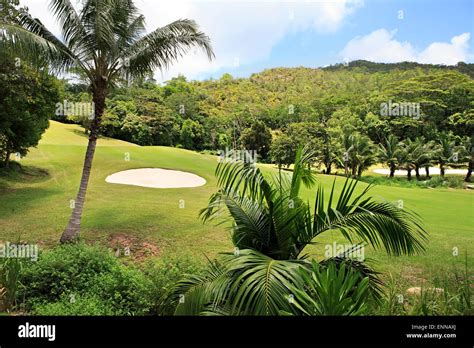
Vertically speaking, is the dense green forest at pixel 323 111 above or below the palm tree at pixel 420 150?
above

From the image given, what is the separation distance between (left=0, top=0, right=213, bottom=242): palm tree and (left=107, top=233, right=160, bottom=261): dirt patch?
482mm

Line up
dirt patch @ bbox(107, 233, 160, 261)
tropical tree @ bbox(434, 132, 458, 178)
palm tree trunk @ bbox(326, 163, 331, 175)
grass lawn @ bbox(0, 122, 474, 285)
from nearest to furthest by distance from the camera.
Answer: dirt patch @ bbox(107, 233, 160, 261) → grass lawn @ bbox(0, 122, 474, 285) → palm tree trunk @ bbox(326, 163, 331, 175) → tropical tree @ bbox(434, 132, 458, 178)

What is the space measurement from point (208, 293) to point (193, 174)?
3.76 meters

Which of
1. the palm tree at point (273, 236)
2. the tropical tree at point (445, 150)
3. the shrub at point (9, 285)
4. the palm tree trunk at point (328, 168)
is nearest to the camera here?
the palm tree at point (273, 236)

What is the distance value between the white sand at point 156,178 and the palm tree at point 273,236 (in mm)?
3063

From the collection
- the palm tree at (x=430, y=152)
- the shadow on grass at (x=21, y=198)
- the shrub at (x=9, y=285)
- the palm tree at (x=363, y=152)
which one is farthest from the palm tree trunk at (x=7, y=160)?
the palm tree at (x=430, y=152)

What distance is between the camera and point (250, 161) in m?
2.57

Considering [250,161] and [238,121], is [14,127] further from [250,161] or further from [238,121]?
[250,161]

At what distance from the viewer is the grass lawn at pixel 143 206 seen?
433 cm

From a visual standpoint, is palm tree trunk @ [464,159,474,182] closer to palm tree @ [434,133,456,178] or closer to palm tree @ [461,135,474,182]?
palm tree @ [461,135,474,182]

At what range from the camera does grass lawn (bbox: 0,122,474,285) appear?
433cm

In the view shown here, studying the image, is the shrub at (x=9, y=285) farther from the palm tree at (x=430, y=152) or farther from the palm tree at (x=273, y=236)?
the palm tree at (x=430, y=152)

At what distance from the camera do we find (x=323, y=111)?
16.6 feet

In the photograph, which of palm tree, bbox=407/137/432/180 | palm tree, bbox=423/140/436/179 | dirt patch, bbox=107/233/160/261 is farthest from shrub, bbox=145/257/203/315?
palm tree, bbox=423/140/436/179
